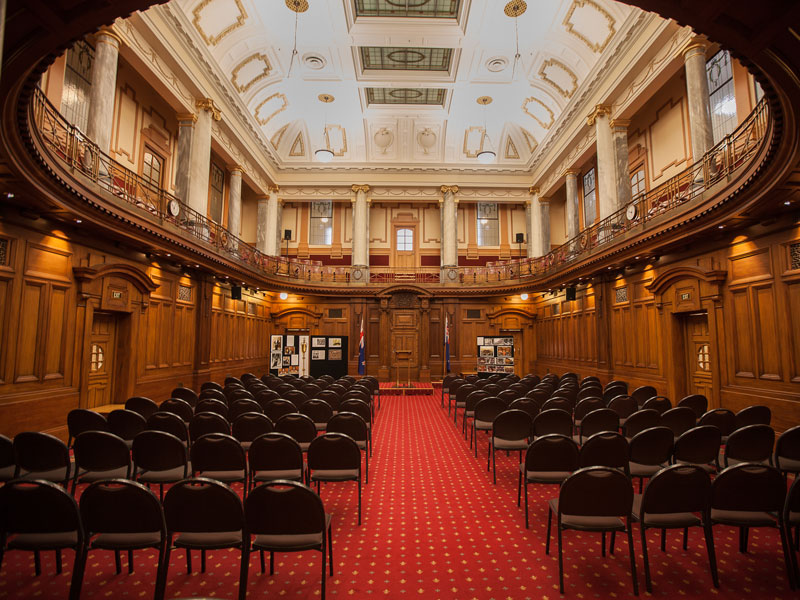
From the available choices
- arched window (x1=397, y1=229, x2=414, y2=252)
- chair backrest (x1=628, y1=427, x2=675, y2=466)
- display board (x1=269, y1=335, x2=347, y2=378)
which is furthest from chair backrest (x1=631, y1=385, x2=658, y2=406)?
arched window (x1=397, y1=229, x2=414, y2=252)

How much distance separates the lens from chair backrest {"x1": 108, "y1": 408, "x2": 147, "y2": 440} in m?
5.29

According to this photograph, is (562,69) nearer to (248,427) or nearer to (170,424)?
(248,427)

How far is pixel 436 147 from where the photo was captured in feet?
73.8

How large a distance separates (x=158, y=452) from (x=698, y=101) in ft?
42.2

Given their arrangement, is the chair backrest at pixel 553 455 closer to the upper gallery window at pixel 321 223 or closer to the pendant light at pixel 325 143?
the pendant light at pixel 325 143

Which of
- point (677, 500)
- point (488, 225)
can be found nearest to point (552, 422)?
point (677, 500)

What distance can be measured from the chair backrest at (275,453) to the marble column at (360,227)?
16549 millimetres

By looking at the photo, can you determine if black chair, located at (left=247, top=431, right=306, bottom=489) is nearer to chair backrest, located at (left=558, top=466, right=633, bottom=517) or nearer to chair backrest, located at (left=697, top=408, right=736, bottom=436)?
chair backrest, located at (left=558, top=466, right=633, bottom=517)

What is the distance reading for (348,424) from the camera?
5.31 metres

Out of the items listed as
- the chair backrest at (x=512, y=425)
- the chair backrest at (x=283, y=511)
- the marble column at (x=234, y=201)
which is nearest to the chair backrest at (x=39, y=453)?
the chair backrest at (x=283, y=511)

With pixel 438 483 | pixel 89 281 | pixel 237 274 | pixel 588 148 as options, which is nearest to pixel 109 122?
pixel 89 281

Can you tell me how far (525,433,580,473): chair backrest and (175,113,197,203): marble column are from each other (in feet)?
42.0

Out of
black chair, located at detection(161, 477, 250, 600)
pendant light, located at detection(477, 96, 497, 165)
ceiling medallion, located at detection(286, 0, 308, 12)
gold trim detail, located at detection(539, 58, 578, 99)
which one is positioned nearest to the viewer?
black chair, located at detection(161, 477, 250, 600)

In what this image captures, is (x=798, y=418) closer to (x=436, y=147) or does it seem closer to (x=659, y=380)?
(x=659, y=380)
